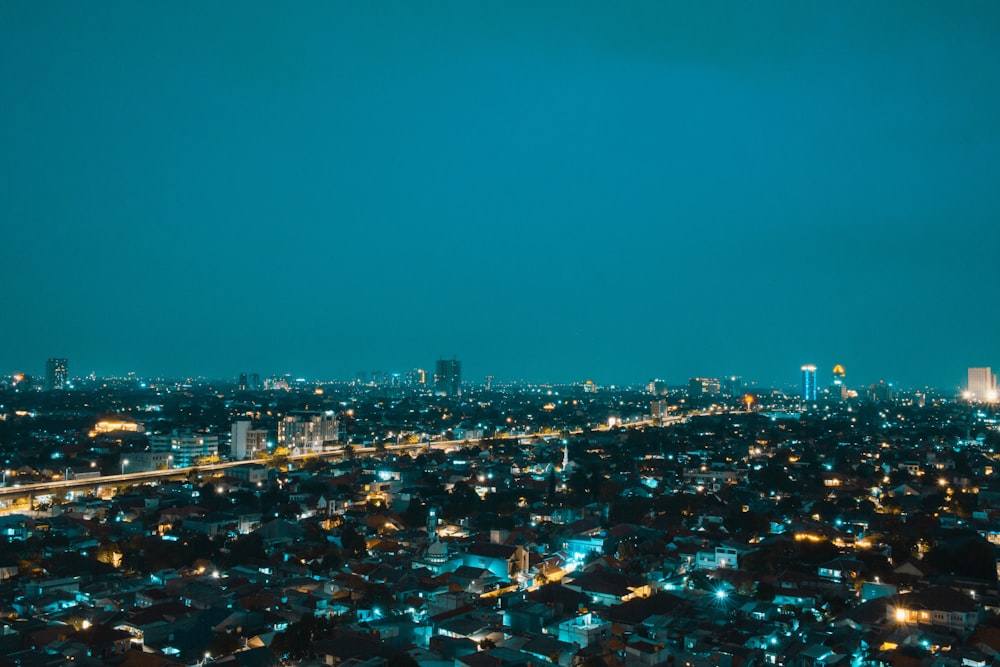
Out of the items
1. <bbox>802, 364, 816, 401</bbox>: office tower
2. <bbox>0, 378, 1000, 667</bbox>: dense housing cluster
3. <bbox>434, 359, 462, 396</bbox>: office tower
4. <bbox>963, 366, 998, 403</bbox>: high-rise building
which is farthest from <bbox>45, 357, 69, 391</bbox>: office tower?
<bbox>963, 366, 998, 403</bbox>: high-rise building

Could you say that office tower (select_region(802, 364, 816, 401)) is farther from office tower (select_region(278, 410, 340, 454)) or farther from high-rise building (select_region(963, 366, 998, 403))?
office tower (select_region(278, 410, 340, 454))

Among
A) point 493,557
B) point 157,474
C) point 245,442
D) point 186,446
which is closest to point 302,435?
point 245,442

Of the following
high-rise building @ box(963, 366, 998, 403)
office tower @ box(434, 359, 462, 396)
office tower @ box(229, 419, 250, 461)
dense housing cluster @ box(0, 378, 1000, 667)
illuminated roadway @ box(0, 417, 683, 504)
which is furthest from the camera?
office tower @ box(434, 359, 462, 396)

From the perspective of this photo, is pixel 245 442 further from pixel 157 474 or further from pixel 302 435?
pixel 157 474

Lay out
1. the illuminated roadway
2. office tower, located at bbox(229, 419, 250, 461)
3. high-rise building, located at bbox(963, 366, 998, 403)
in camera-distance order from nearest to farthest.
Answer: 1. the illuminated roadway
2. office tower, located at bbox(229, 419, 250, 461)
3. high-rise building, located at bbox(963, 366, 998, 403)

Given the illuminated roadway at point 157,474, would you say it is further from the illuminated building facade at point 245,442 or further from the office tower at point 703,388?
the office tower at point 703,388

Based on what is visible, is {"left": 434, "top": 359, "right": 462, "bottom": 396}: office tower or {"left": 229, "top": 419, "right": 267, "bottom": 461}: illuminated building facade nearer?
{"left": 229, "top": 419, "right": 267, "bottom": 461}: illuminated building facade

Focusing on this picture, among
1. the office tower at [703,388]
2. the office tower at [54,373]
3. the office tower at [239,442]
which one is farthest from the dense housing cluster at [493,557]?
the office tower at [703,388]
